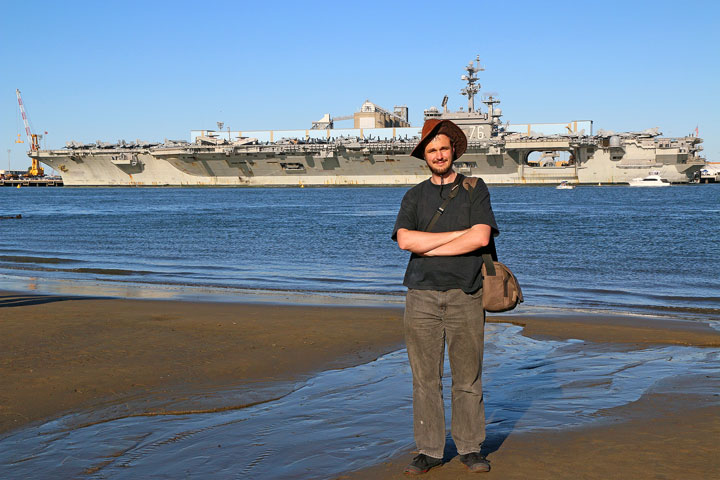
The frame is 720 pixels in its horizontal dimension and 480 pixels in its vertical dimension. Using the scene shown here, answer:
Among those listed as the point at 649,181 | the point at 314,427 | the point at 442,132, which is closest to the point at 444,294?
the point at 442,132

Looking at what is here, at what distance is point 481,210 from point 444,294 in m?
0.45

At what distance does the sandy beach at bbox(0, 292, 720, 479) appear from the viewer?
3516mm

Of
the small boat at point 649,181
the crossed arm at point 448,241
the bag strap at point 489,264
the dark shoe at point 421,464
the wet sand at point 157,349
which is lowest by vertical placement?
the wet sand at point 157,349

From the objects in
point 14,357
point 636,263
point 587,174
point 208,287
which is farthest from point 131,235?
point 587,174

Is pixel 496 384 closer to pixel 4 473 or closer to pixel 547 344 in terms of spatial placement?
pixel 547 344

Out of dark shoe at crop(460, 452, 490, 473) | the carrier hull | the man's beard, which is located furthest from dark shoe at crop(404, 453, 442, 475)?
the carrier hull

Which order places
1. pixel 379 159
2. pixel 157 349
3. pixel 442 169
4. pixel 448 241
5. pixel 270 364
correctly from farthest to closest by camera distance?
1. pixel 379 159
2. pixel 157 349
3. pixel 270 364
4. pixel 442 169
5. pixel 448 241

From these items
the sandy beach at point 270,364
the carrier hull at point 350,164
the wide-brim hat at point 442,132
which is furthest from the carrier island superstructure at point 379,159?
the wide-brim hat at point 442,132

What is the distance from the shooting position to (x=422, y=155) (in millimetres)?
3715

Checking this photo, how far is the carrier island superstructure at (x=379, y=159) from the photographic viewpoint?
72750 millimetres

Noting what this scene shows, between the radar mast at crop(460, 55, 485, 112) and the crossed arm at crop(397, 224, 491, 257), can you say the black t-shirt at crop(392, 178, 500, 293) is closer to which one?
the crossed arm at crop(397, 224, 491, 257)

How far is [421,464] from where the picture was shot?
11.2ft

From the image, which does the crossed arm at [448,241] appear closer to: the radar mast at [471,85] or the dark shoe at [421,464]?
the dark shoe at [421,464]

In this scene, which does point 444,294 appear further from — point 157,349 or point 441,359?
point 157,349
